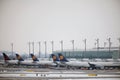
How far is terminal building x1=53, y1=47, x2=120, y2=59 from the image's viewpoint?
623 cm

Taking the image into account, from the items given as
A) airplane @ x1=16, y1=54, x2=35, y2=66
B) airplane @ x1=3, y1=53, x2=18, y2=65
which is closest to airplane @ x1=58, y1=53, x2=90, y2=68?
airplane @ x1=16, y1=54, x2=35, y2=66

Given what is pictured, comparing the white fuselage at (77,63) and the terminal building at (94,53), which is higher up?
the terminal building at (94,53)

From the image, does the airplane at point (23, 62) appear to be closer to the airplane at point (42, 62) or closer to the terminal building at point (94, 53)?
the airplane at point (42, 62)

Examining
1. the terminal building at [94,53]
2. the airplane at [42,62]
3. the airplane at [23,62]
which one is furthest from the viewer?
the airplane at [42,62]

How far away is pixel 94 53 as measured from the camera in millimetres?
6305

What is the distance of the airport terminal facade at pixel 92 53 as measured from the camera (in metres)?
6.25

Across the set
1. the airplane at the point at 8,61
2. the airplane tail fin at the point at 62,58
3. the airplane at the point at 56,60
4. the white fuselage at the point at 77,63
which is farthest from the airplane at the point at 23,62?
the white fuselage at the point at 77,63

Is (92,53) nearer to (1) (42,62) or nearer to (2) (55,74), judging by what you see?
(2) (55,74)

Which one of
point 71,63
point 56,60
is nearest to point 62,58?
point 56,60

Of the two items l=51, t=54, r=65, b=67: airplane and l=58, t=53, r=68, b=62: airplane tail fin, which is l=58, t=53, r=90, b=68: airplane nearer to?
l=58, t=53, r=68, b=62: airplane tail fin

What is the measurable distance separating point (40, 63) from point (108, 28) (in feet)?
7.38

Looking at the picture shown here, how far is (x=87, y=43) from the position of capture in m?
6.17

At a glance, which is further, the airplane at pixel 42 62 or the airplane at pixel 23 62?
the airplane at pixel 42 62

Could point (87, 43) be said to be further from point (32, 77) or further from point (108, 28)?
point (32, 77)
